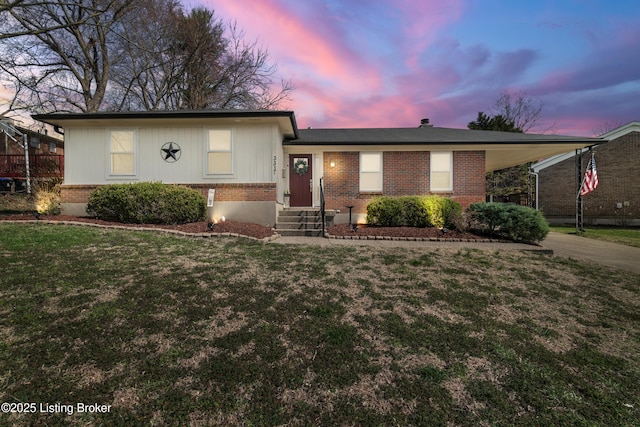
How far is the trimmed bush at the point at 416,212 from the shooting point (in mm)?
9297

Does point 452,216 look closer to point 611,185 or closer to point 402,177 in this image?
point 402,177

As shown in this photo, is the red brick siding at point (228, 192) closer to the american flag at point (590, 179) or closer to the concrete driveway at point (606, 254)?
the concrete driveway at point (606, 254)

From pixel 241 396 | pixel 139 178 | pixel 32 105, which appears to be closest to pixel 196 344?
pixel 241 396

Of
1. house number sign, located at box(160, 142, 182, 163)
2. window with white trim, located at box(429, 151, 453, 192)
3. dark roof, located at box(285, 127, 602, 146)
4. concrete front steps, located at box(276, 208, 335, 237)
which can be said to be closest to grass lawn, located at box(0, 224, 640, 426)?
concrete front steps, located at box(276, 208, 335, 237)

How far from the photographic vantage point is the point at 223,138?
9609 millimetres

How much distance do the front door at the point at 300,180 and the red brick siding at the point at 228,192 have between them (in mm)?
2503

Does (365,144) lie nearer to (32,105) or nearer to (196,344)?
(196,344)

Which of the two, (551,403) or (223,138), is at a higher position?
(223,138)

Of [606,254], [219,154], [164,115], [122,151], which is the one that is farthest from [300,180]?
[606,254]

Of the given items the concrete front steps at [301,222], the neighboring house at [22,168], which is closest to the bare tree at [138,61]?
the neighboring house at [22,168]

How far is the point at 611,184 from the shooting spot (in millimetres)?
16875

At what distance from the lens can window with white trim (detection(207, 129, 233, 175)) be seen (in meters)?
9.59

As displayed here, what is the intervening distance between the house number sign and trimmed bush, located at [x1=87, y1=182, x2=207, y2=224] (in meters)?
1.66

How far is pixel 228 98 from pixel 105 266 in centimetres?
1830
